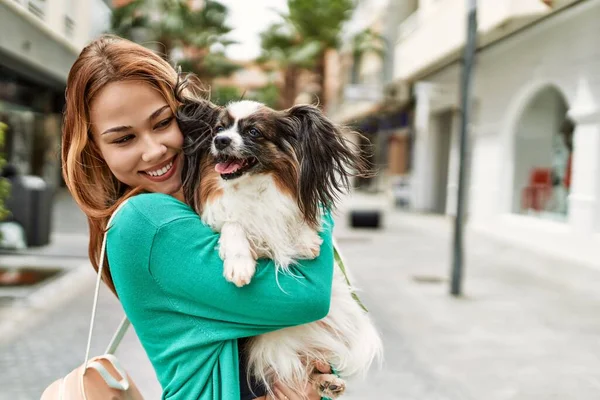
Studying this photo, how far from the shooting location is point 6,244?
9.98 m

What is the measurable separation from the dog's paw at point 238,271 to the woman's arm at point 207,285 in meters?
0.02

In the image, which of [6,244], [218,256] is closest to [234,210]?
[218,256]

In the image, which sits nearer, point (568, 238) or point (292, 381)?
point (292, 381)

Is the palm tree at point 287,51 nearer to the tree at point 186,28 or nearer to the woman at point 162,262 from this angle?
the tree at point 186,28

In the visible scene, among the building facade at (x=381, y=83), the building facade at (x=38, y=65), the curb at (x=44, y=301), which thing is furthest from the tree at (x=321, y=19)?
the curb at (x=44, y=301)

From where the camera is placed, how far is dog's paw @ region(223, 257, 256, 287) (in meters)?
1.53

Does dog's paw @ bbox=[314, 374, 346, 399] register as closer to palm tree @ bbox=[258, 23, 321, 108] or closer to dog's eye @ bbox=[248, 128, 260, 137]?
dog's eye @ bbox=[248, 128, 260, 137]

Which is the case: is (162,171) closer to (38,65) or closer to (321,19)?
(38,65)

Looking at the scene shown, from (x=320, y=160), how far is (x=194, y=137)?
41 cm

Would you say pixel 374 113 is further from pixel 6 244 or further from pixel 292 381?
pixel 292 381

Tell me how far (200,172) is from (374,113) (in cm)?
2732

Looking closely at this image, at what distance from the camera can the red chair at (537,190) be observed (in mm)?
12391

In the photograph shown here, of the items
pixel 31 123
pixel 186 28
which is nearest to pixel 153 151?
pixel 31 123

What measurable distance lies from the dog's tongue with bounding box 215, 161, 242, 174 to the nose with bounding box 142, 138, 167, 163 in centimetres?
16
